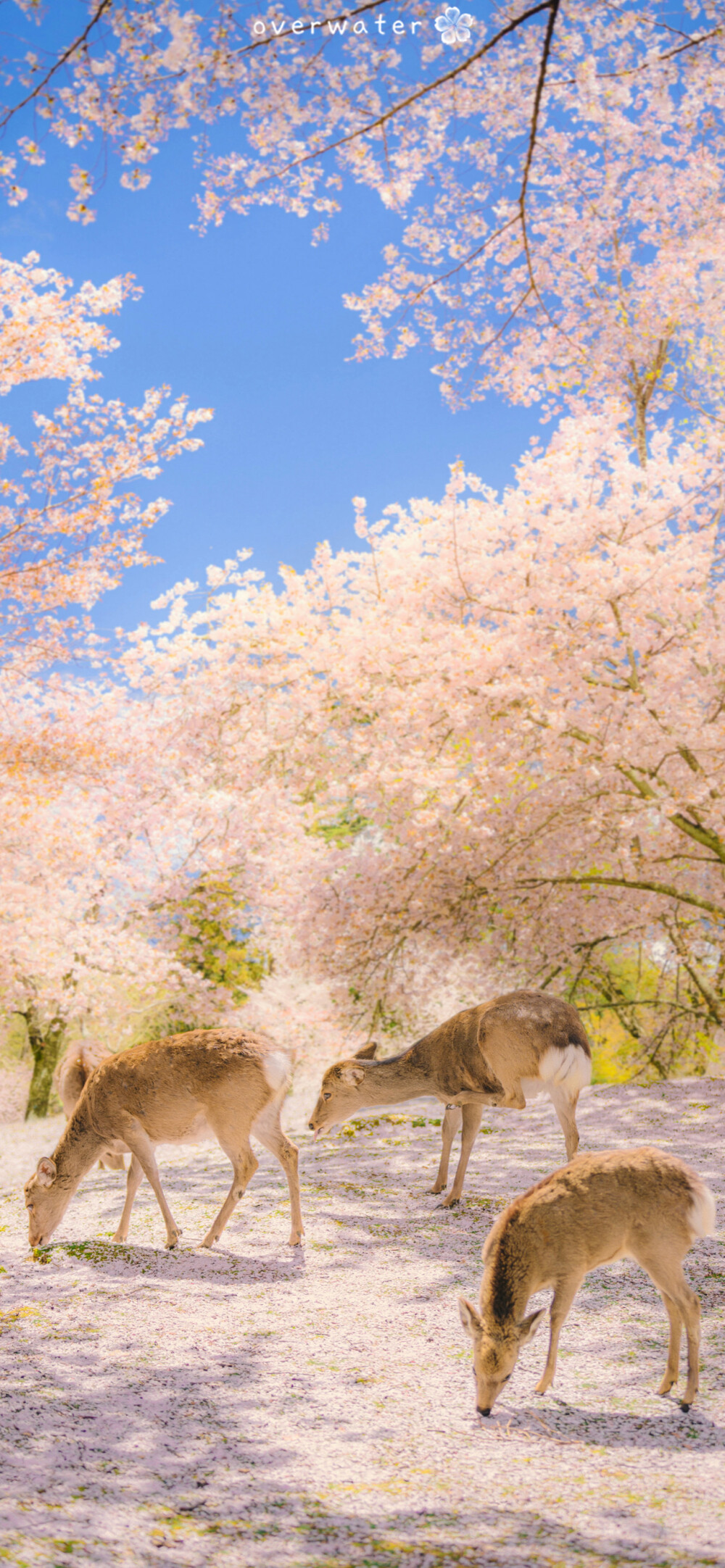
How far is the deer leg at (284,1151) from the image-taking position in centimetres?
500

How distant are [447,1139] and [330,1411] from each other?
2.80 m

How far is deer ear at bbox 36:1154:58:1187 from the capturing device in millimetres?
4820

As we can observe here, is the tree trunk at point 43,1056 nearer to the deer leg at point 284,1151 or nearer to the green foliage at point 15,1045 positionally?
the green foliage at point 15,1045

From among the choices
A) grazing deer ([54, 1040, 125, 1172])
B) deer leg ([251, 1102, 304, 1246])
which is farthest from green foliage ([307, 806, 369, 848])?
deer leg ([251, 1102, 304, 1246])

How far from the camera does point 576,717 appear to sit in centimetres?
855

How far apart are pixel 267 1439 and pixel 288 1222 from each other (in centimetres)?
276

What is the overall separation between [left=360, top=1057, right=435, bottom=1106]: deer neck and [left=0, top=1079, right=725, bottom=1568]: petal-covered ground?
0.69 metres

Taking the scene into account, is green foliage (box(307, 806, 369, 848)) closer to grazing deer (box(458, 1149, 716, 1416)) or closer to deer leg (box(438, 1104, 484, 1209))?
deer leg (box(438, 1104, 484, 1209))

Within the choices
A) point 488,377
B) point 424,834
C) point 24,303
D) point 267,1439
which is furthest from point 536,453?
point 267,1439

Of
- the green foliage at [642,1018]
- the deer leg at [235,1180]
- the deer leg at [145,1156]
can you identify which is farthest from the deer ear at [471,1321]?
the green foliage at [642,1018]

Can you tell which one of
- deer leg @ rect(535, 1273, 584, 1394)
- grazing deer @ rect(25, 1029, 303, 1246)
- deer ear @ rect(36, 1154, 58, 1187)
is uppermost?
grazing deer @ rect(25, 1029, 303, 1246)

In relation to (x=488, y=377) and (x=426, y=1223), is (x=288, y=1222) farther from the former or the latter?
(x=488, y=377)

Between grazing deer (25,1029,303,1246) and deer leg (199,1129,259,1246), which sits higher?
grazing deer (25,1029,303,1246)

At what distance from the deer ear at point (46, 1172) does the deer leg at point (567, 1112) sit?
2742 millimetres
